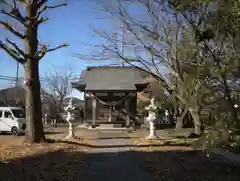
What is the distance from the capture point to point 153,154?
13.2m

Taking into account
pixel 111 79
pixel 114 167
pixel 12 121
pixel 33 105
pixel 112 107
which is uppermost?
pixel 111 79

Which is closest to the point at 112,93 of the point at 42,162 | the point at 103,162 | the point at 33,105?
the point at 33,105

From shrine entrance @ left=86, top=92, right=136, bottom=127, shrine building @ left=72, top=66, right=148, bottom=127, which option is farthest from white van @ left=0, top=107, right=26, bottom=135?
shrine entrance @ left=86, top=92, right=136, bottom=127

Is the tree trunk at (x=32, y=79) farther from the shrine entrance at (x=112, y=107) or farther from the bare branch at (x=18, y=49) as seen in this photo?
the shrine entrance at (x=112, y=107)

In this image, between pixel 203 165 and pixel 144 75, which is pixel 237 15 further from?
pixel 144 75

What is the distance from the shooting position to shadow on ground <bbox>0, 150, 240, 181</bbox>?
8.73m

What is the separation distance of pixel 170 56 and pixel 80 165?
1112cm

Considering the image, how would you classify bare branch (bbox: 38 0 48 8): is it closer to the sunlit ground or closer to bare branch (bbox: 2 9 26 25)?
bare branch (bbox: 2 9 26 25)

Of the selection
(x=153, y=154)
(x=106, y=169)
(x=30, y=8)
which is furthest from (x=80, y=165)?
(x=30, y=8)

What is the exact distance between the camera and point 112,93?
3234 cm

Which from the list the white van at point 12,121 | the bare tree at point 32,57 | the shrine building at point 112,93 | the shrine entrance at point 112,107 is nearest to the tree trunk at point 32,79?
the bare tree at point 32,57

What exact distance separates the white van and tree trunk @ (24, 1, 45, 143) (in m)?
9.21

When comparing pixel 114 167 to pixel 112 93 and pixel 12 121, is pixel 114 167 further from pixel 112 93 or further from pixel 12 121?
pixel 112 93

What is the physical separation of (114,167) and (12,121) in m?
16.3
